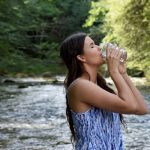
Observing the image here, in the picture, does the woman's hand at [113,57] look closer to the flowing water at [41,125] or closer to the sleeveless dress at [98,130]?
the sleeveless dress at [98,130]

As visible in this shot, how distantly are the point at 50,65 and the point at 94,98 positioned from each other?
120 ft

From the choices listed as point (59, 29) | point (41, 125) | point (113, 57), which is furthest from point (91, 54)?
point (59, 29)

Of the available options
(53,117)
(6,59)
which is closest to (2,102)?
(53,117)

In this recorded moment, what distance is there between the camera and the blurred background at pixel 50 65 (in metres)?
10.3

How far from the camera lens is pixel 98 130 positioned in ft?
9.37

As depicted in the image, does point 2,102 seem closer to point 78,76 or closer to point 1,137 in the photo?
point 1,137

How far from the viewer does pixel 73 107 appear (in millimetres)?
2902

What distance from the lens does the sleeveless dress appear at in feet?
9.31

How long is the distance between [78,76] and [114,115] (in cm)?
30

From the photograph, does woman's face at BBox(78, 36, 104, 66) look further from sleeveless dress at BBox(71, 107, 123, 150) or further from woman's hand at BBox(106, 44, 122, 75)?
sleeveless dress at BBox(71, 107, 123, 150)

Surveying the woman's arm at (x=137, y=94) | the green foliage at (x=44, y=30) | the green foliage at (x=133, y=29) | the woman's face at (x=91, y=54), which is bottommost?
the green foliage at (x=44, y=30)

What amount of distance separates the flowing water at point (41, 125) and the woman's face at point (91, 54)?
535 centimetres

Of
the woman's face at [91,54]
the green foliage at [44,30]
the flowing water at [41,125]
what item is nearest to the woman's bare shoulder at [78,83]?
the woman's face at [91,54]

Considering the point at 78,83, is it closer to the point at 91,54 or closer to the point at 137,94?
the point at 91,54
